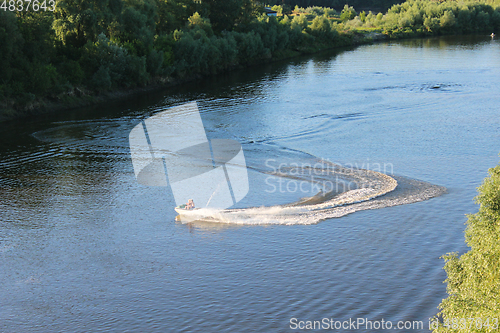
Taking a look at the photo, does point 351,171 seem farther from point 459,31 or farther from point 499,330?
point 459,31

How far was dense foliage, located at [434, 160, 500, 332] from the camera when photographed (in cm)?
934

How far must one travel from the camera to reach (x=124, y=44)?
48.8 m

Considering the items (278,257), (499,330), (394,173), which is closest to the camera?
(499,330)

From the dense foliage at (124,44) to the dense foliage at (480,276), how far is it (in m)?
36.1

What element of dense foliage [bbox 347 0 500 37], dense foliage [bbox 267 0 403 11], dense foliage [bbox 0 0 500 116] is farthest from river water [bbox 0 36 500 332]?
dense foliage [bbox 267 0 403 11]

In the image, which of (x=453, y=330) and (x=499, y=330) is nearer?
(x=499, y=330)

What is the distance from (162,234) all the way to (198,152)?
11.3m

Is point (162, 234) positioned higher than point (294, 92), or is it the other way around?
point (294, 92)

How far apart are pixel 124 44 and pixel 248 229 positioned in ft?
115

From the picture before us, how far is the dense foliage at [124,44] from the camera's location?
39500 millimetres

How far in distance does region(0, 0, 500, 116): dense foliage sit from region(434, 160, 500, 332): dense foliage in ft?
119

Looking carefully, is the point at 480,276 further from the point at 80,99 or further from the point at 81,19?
the point at 81,19

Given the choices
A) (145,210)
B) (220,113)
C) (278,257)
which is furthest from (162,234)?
(220,113)

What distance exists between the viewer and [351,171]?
25234 mm
